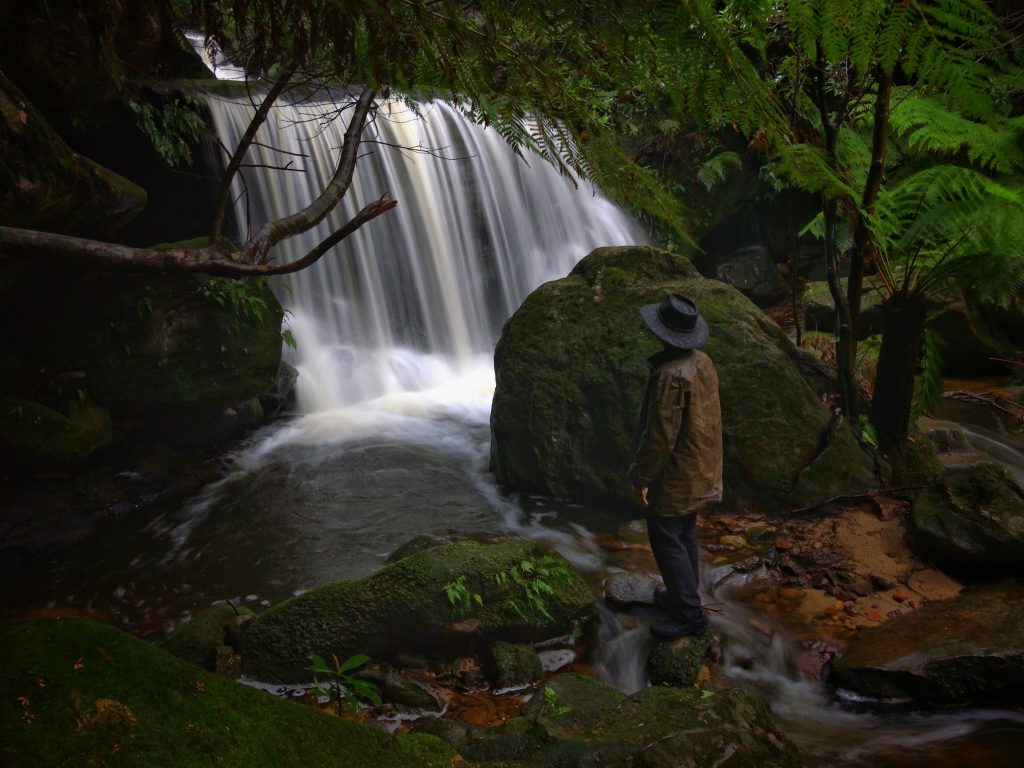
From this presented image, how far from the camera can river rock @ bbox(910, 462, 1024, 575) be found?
4.18 metres

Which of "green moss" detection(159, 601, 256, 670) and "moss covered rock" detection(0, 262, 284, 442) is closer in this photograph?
"green moss" detection(159, 601, 256, 670)

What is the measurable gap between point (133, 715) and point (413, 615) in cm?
263

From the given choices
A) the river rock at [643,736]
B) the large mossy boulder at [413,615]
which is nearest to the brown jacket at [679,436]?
the large mossy boulder at [413,615]

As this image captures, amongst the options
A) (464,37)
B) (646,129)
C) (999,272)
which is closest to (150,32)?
(464,37)

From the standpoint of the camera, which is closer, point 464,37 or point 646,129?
point 464,37

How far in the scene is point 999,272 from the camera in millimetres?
4520

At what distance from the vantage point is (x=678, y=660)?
12.4ft

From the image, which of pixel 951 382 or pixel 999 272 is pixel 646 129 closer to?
pixel 951 382

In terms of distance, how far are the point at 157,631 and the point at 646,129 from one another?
1099cm

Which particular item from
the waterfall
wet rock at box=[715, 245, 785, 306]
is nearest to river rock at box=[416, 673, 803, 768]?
the waterfall

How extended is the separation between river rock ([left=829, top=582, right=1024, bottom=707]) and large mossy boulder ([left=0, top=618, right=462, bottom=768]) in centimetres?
283

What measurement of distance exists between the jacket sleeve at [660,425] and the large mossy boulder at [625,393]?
1834mm

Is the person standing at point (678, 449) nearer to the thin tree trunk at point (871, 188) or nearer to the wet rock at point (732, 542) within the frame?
the wet rock at point (732, 542)

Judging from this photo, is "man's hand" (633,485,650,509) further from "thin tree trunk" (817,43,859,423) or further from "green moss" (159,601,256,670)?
"thin tree trunk" (817,43,859,423)
